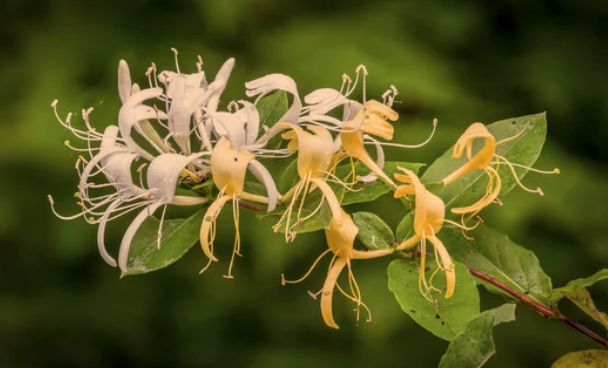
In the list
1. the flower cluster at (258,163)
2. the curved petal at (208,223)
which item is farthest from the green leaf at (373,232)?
the curved petal at (208,223)

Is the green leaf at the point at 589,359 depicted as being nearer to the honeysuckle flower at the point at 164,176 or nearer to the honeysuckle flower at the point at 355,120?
the honeysuckle flower at the point at 355,120

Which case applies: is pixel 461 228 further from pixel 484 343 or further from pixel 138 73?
pixel 138 73

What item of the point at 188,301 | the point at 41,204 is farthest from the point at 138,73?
the point at 188,301

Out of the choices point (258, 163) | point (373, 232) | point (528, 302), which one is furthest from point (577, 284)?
point (258, 163)

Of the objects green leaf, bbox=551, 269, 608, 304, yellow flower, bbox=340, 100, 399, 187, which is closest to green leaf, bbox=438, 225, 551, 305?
green leaf, bbox=551, 269, 608, 304

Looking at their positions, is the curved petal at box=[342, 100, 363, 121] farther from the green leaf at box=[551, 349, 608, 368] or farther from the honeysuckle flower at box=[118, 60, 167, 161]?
the green leaf at box=[551, 349, 608, 368]

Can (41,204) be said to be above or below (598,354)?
below
